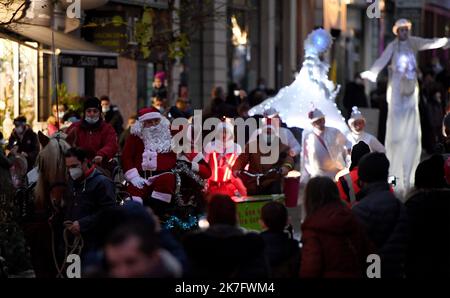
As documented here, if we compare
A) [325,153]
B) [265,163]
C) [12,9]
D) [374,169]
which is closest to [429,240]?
[374,169]

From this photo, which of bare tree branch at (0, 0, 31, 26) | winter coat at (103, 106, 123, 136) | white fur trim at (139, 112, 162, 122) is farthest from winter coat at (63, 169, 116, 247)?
winter coat at (103, 106, 123, 136)

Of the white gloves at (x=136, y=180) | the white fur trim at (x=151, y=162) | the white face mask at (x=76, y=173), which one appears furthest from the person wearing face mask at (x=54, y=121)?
the white face mask at (x=76, y=173)

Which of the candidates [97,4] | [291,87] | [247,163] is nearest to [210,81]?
[97,4]

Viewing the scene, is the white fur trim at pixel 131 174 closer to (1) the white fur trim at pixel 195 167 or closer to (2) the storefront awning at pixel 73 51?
(1) the white fur trim at pixel 195 167

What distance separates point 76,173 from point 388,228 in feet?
9.20

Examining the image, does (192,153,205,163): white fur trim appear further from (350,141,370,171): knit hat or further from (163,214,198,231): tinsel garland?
(350,141,370,171): knit hat

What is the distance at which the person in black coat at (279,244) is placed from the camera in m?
9.58

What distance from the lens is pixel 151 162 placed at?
14758 millimetres

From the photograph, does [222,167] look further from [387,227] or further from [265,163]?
[387,227]

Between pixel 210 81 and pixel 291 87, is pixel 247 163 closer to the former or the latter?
pixel 291 87

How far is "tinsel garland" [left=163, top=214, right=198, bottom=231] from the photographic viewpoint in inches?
570

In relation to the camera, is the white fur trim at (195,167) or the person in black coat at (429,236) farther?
the white fur trim at (195,167)

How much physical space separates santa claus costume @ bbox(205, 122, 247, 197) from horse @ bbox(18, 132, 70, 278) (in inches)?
122

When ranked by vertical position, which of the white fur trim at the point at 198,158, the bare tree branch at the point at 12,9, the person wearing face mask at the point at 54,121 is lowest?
the white fur trim at the point at 198,158
